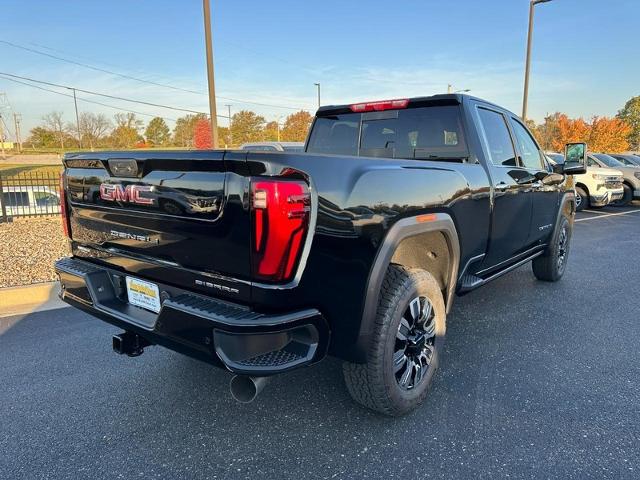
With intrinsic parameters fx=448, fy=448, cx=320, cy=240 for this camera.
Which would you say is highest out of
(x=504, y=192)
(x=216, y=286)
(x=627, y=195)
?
(x=504, y=192)

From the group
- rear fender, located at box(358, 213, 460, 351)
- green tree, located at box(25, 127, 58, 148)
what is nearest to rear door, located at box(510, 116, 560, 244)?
rear fender, located at box(358, 213, 460, 351)

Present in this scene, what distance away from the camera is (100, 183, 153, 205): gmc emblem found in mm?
2275

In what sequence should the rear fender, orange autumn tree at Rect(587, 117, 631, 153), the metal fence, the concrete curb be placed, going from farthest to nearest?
1. orange autumn tree at Rect(587, 117, 631, 153)
2. the metal fence
3. the concrete curb
4. the rear fender

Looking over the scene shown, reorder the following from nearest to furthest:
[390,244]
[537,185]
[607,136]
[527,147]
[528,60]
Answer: [390,244], [537,185], [527,147], [528,60], [607,136]

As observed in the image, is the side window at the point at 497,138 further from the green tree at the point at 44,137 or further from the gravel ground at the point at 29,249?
the green tree at the point at 44,137

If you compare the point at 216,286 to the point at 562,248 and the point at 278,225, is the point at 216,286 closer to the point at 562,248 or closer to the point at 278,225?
the point at 278,225

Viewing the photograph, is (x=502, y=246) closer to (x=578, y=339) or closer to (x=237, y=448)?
(x=578, y=339)

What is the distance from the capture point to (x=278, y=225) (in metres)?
1.89

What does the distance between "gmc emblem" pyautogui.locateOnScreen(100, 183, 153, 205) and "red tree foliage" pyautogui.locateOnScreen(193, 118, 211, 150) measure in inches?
2666

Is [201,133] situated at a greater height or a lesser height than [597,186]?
greater

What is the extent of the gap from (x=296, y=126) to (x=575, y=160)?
60.5 m

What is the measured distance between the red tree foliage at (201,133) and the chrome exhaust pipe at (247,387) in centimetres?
6842

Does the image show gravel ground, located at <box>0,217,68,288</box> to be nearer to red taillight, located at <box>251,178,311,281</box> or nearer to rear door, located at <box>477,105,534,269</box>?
red taillight, located at <box>251,178,311,281</box>

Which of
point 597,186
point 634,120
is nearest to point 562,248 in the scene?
point 597,186
